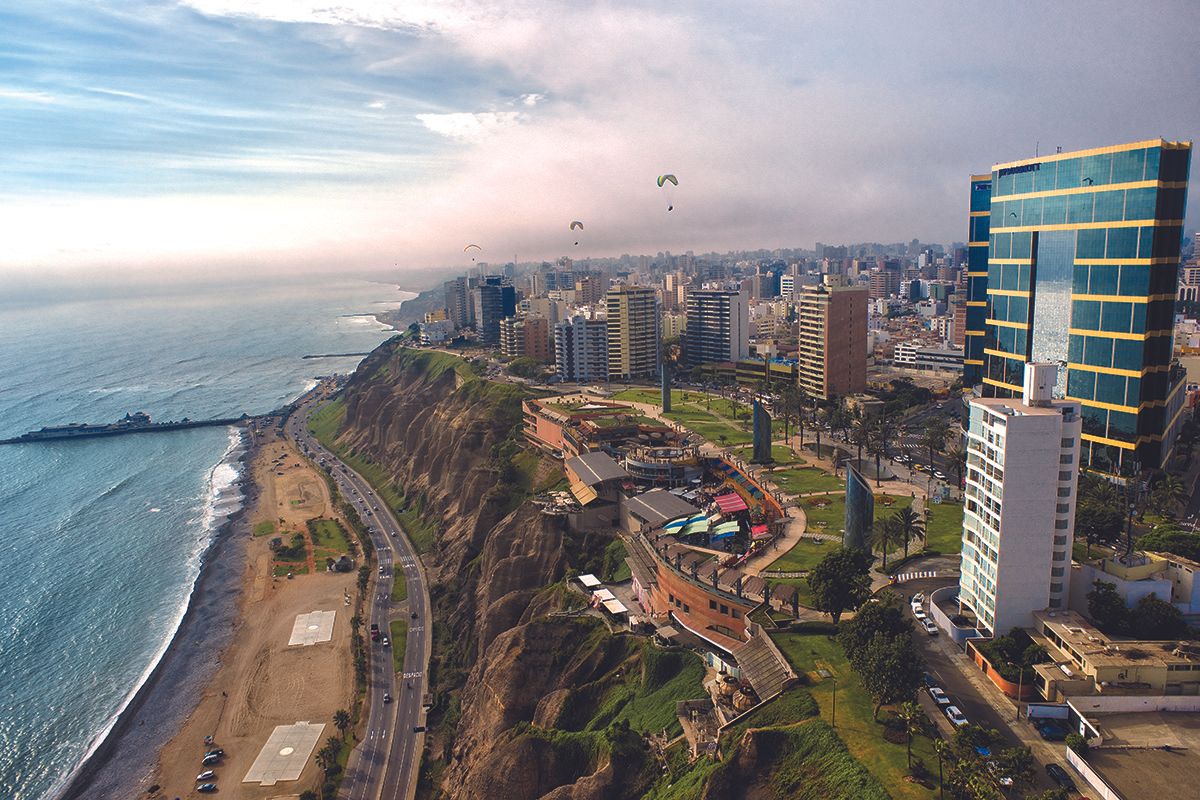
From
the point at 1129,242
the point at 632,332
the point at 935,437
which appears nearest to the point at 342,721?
the point at 935,437

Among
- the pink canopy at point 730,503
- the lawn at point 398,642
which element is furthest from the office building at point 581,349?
the pink canopy at point 730,503

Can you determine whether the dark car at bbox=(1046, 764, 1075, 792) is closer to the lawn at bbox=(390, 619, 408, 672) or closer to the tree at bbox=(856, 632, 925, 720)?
the tree at bbox=(856, 632, 925, 720)

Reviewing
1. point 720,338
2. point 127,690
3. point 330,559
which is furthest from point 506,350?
point 127,690

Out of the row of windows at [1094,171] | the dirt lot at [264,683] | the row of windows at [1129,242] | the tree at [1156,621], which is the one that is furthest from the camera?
the row of windows at [1129,242]

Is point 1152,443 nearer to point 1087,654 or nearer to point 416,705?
point 1087,654

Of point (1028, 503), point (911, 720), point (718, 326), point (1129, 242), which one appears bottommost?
point (911, 720)

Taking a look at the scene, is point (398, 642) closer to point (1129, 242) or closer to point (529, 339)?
point (1129, 242)

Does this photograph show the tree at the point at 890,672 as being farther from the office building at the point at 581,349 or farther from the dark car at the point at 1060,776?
the office building at the point at 581,349
